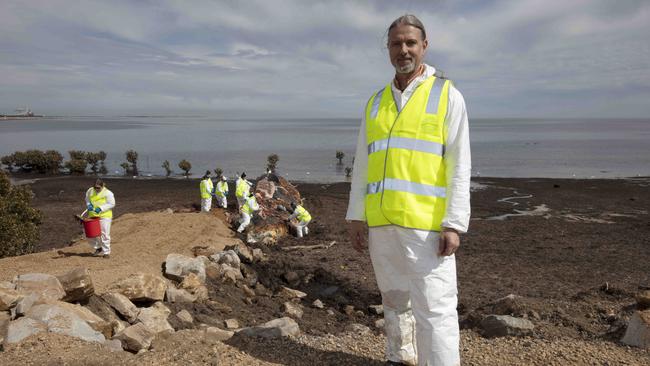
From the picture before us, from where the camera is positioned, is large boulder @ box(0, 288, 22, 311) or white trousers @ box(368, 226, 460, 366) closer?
white trousers @ box(368, 226, 460, 366)

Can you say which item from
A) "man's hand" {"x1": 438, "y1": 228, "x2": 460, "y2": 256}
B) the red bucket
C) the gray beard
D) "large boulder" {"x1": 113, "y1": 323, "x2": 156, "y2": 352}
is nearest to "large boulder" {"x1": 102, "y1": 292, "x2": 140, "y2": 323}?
"large boulder" {"x1": 113, "y1": 323, "x2": 156, "y2": 352}

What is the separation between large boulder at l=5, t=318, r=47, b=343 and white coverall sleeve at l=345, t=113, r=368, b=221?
3544 millimetres

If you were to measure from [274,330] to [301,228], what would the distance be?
13.1 metres

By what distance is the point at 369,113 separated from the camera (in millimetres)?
4238

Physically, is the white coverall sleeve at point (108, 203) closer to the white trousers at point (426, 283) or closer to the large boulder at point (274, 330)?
the large boulder at point (274, 330)

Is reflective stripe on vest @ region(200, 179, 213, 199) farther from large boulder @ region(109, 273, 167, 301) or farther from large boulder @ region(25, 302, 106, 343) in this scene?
large boulder @ region(25, 302, 106, 343)

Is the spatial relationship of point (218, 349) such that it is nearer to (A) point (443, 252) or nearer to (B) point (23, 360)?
(B) point (23, 360)

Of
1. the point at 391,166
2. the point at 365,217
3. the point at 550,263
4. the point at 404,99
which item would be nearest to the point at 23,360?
the point at 365,217

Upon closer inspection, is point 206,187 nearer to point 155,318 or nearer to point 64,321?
point 155,318

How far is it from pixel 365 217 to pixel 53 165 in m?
47.2

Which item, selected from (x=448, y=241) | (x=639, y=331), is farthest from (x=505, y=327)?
(x=448, y=241)

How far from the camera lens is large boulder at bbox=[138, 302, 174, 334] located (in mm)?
7304

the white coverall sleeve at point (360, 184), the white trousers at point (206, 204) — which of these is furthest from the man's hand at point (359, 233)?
the white trousers at point (206, 204)

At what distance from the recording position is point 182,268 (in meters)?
10.1
